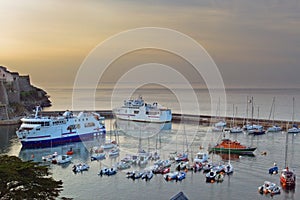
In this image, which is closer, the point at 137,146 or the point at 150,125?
the point at 137,146

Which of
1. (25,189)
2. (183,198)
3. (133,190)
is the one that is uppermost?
(183,198)

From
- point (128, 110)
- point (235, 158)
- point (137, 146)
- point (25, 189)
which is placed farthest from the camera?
point (128, 110)

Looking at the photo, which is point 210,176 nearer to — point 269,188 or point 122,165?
point 269,188

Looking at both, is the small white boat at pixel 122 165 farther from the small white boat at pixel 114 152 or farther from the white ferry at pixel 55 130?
the white ferry at pixel 55 130

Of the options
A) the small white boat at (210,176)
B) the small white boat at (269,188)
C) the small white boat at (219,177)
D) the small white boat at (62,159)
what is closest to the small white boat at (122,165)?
the small white boat at (62,159)

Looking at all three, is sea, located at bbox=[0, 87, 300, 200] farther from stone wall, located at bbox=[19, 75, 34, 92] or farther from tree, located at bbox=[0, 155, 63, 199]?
stone wall, located at bbox=[19, 75, 34, 92]

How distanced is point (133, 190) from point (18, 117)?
31.1 metres

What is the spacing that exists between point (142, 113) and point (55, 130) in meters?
18.5

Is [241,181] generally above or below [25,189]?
below

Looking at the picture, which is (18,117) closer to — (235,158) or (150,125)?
(150,125)

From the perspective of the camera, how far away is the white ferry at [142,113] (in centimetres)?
4750

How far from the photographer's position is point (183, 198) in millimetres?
6578

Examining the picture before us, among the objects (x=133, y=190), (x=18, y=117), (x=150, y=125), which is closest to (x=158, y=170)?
(x=133, y=190)

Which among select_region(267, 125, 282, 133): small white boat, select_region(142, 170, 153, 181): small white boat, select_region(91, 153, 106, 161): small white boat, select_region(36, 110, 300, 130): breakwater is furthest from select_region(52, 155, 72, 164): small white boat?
select_region(36, 110, 300, 130): breakwater
